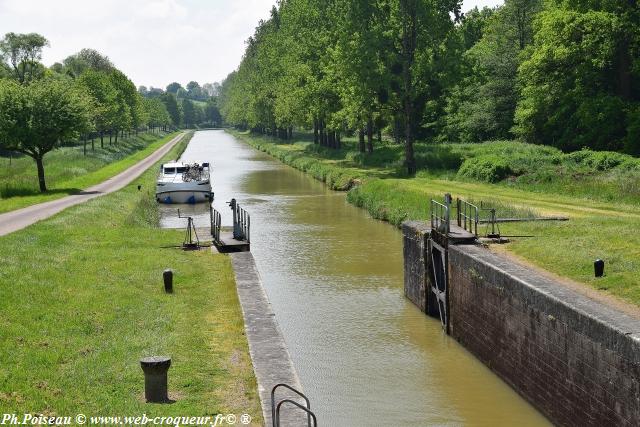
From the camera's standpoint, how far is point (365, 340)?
17625 millimetres

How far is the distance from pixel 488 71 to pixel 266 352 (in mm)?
52468

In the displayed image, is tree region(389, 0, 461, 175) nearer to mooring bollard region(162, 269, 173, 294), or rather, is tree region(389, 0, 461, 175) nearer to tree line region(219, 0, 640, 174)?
tree line region(219, 0, 640, 174)

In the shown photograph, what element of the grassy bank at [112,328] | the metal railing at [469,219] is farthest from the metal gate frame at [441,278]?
the grassy bank at [112,328]

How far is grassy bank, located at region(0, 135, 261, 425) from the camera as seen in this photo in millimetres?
11047

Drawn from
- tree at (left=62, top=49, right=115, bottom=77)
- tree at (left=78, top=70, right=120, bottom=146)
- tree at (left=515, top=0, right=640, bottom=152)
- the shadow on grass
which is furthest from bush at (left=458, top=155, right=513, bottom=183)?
tree at (left=62, top=49, right=115, bottom=77)

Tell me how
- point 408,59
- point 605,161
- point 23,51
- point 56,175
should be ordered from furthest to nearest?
point 23,51
point 56,175
point 408,59
point 605,161

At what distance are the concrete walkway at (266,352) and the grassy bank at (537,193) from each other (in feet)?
19.2

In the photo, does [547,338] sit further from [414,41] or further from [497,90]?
[497,90]

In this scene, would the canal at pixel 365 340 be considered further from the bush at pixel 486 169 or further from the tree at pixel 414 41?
the tree at pixel 414 41

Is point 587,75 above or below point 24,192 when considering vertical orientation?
above

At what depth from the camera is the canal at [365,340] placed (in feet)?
45.1

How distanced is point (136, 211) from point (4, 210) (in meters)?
5.81

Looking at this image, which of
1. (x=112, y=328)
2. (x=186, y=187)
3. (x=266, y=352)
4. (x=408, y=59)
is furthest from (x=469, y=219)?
(x=408, y=59)

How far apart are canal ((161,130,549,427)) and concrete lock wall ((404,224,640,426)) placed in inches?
23.5
